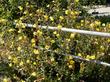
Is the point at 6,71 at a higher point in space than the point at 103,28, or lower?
lower

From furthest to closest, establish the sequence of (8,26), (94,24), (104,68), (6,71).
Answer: (8,26) < (6,71) < (94,24) < (104,68)

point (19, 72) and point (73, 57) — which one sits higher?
point (73, 57)

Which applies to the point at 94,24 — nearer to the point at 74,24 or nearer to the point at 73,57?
the point at 74,24

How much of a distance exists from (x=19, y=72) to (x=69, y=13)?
1.13m

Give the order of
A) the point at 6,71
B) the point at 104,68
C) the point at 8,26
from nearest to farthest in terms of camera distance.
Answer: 1. the point at 104,68
2. the point at 6,71
3. the point at 8,26

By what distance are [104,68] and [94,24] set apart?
28.3 inches

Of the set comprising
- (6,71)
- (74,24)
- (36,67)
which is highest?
(74,24)

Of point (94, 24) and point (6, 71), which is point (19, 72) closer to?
point (6, 71)

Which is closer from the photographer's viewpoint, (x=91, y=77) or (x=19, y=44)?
(x=91, y=77)

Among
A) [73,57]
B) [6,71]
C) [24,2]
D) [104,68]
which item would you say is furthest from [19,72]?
[24,2]

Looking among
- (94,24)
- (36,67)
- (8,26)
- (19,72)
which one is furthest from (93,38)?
(8,26)

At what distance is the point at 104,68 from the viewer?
449 cm

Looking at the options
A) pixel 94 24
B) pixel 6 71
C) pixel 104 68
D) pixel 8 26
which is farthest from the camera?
pixel 8 26

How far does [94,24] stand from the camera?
192 inches
